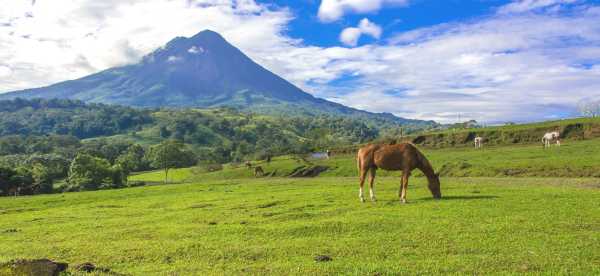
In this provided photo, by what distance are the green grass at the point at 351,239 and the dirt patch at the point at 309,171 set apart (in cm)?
4056

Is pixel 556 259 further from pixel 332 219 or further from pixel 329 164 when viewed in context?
pixel 329 164

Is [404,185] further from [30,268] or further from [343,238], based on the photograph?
[30,268]

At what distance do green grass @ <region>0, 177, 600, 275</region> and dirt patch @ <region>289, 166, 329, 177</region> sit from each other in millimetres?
40560

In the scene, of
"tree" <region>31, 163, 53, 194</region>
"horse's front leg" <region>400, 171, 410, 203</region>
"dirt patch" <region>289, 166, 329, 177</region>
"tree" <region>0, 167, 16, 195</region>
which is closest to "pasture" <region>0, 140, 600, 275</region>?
"horse's front leg" <region>400, 171, 410, 203</region>

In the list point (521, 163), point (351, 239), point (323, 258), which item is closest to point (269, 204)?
point (351, 239)

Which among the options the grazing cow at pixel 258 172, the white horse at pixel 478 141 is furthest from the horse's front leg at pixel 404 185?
the grazing cow at pixel 258 172

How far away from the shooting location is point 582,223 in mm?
13180

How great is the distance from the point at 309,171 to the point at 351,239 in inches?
1945

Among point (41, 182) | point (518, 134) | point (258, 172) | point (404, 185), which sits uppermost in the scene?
point (518, 134)

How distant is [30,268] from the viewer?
8.51 metres

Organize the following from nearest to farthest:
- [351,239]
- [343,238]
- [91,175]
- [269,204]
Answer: [351,239], [343,238], [269,204], [91,175]

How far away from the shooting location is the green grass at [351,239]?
32.1 feet

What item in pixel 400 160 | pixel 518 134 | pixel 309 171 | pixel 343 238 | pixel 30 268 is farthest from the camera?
pixel 518 134

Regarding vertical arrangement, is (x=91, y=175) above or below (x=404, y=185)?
below
